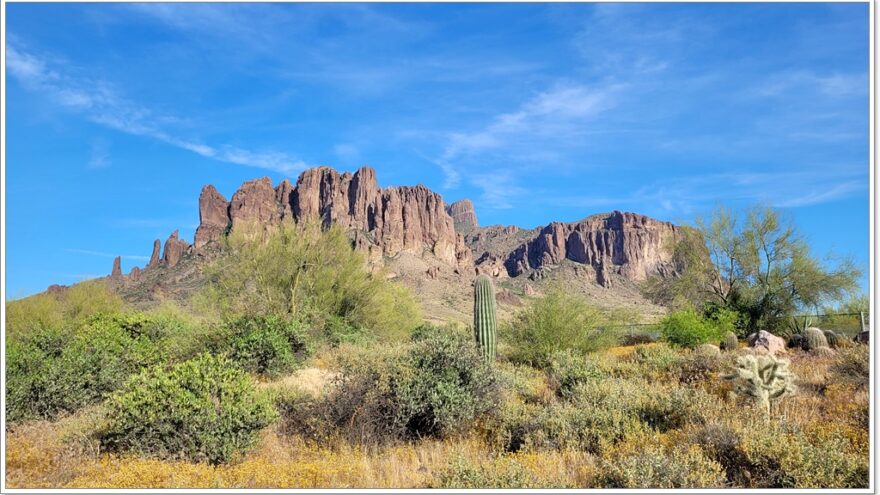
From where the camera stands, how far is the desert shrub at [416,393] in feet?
26.0

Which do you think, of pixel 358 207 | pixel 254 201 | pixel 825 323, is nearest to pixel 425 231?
pixel 358 207

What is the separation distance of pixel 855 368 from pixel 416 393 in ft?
29.5

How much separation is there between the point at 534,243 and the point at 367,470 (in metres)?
171

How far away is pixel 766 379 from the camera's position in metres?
7.82

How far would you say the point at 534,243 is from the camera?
570 ft

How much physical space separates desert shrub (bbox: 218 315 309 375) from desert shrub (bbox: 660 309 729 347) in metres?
15.1

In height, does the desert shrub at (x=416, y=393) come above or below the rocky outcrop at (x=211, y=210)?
below

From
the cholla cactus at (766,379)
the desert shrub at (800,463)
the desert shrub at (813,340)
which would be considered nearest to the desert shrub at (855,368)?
the cholla cactus at (766,379)

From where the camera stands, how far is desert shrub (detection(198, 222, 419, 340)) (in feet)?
66.5

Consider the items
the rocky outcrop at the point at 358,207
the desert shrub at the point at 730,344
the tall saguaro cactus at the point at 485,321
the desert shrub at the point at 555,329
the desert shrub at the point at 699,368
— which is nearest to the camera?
the desert shrub at the point at 699,368

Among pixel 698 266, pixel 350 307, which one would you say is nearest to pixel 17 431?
pixel 350 307

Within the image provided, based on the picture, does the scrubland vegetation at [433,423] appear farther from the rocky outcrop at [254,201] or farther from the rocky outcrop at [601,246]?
the rocky outcrop at [601,246]

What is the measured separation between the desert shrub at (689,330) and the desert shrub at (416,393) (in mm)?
15789

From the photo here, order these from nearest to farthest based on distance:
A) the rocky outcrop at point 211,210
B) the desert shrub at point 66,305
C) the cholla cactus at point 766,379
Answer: the cholla cactus at point 766,379 < the desert shrub at point 66,305 < the rocky outcrop at point 211,210
